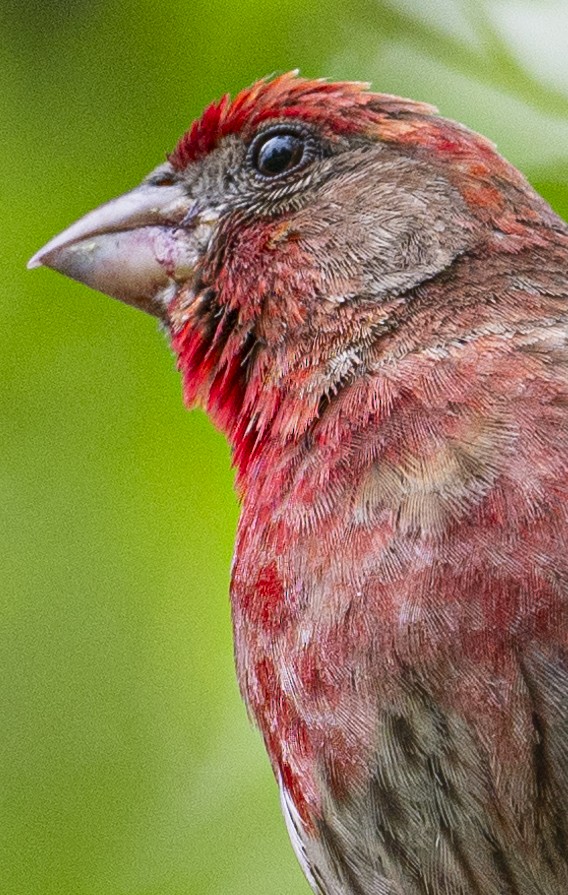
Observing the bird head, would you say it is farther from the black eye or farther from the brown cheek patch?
the brown cheek patch

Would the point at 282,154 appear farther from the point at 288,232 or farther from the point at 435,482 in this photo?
the point at 435,482

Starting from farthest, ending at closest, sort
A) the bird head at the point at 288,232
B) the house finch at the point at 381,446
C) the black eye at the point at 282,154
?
the black eye at the point at 282,154 → the bird head at the point at 288,232 → the house finch at the point at 381,446

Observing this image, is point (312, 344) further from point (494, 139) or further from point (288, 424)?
point (494, 139)

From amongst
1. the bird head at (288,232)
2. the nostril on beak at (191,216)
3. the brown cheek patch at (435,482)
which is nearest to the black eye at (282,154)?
the bird head at (288,232)

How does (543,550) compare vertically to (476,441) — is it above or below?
below

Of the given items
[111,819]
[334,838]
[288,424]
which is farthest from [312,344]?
[111,819]

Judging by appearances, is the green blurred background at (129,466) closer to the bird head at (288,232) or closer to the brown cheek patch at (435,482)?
the bird head at (288,232)
